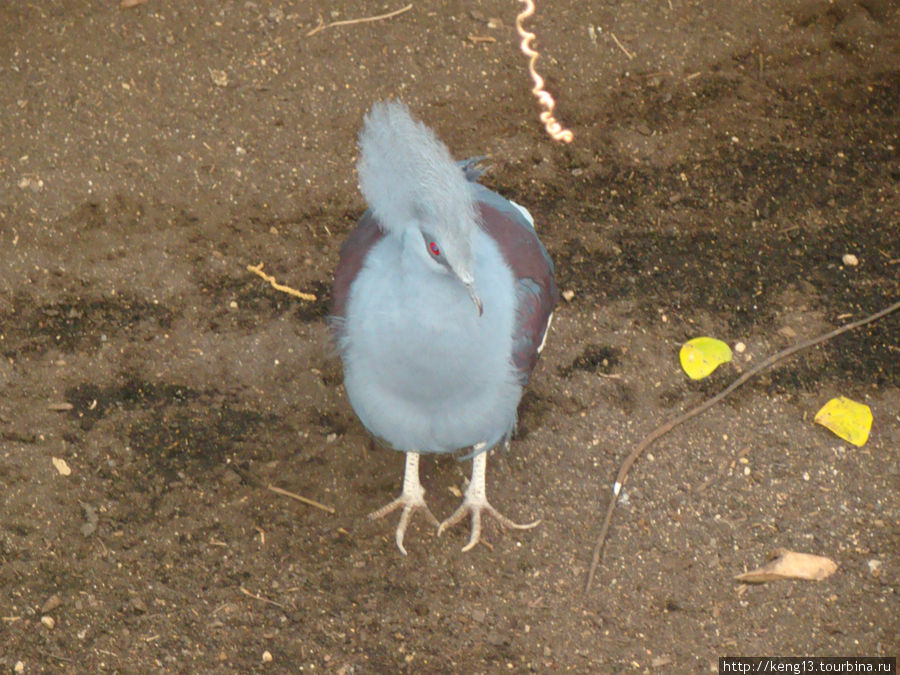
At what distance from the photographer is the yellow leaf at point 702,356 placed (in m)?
3.36

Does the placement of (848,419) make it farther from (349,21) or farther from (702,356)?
(349,21)

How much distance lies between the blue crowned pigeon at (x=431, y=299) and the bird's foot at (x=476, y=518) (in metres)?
0.29

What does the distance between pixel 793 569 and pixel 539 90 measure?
7.42 ft

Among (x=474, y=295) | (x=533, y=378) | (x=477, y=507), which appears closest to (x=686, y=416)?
(x=533, y=378)

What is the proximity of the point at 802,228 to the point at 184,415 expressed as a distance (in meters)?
2.61

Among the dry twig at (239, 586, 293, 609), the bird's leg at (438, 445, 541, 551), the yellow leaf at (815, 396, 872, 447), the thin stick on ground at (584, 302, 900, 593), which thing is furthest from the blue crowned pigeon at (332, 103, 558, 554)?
the yellow leaf at (815, 396, 872, 447)

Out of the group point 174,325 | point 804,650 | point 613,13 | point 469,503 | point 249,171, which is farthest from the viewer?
point 613,13

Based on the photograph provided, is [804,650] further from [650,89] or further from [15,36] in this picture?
[15,36]

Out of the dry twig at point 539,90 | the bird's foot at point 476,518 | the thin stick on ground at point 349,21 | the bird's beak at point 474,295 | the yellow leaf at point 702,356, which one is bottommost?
the bird's foot at point 476,518

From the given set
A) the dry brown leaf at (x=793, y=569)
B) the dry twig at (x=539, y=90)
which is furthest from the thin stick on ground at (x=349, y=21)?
the dry brown leaf at (x=793, y=569)

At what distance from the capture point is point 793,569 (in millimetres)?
2967

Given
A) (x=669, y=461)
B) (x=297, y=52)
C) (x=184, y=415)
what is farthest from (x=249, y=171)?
(x=669, y=461)

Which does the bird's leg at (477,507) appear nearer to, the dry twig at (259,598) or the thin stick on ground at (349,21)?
the dry twig at (259,598)

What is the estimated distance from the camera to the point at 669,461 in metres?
3.21
